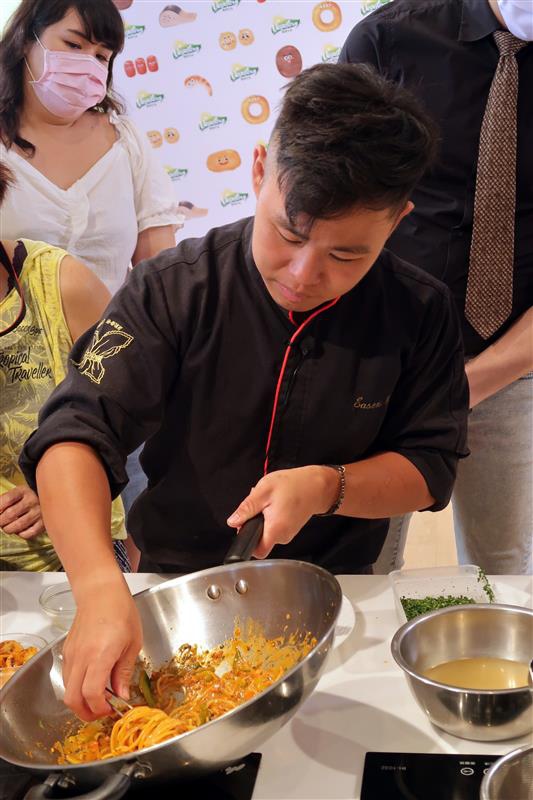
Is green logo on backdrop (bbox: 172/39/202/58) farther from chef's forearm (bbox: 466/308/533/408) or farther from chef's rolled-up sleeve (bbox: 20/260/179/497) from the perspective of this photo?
chef's rolled-up sleeve (bbox: 20/260/179/497)

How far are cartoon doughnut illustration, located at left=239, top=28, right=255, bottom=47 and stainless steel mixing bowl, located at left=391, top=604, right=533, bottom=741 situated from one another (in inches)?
85.1

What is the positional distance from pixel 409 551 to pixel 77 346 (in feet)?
7.97

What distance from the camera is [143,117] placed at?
285cm

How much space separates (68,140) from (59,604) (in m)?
1.57

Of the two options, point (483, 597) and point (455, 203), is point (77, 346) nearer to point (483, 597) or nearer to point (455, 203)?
point (483, 597)

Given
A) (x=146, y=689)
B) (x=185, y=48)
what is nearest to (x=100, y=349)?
(x=146, y=689)

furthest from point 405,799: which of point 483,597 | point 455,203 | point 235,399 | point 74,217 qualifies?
point 74,217

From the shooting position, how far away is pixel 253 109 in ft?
9.41

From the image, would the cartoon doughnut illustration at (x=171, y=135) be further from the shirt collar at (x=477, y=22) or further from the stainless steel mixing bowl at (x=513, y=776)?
the stainless steel mixing bowl at (x=513, y=776)

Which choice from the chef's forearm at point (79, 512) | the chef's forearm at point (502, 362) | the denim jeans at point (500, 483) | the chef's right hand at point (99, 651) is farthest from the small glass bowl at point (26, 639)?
the chef's forearm at point (502, 362)

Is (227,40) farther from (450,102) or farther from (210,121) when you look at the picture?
(450,102)

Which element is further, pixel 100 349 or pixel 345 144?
pixel 100 349

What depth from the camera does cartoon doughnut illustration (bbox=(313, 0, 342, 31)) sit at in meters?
2.73

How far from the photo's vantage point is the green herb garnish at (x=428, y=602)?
1378 millimetres
